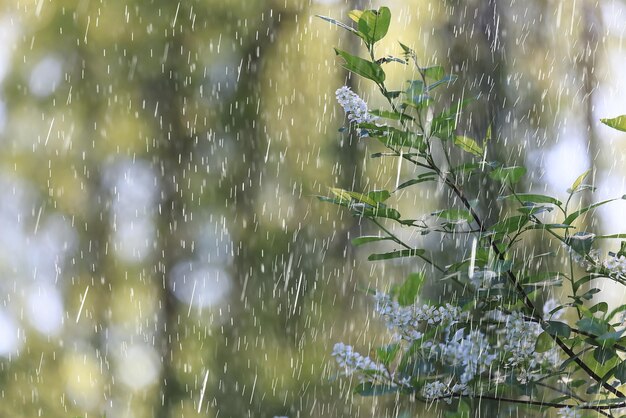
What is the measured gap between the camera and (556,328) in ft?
2.45

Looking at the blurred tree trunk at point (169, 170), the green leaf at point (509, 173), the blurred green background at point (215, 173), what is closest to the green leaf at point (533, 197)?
the green leaf at point (509, 173)

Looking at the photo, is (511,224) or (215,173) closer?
(511,224)

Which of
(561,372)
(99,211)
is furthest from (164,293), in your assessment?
(561,372)

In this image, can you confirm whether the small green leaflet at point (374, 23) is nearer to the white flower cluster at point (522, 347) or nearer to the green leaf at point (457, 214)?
the green leaf at point (457, 214)

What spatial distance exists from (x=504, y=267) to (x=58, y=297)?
3.47 meters

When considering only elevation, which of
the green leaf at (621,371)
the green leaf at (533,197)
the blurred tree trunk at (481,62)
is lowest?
the green leaf at (621,371)

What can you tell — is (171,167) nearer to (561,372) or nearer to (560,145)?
(560,145)

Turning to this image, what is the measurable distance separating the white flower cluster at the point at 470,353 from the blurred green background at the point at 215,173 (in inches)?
90.3

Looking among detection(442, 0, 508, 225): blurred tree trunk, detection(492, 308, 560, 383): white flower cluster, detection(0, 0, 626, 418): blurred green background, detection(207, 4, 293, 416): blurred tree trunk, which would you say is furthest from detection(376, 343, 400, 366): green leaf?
detection(207, 4, 293, 416): blurred tree trunk

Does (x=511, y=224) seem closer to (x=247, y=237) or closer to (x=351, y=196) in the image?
(x=351, y=196)

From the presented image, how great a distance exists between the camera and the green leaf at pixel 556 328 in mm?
742

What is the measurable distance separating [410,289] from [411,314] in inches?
1.1

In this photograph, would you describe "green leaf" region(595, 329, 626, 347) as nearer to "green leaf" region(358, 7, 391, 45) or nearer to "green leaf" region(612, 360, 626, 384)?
"green leaf" region(612, 360, 626, 384)

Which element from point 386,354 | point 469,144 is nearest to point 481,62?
point 469,144
